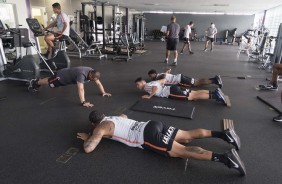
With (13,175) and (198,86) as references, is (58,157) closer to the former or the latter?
(13,175)

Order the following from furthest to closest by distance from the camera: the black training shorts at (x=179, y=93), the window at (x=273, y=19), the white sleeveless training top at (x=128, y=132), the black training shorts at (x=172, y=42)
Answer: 1. the window at (x=273, y=19)
2. the black training shorts at (x=172, y=42)
3. the black training shorts at (x=179, y=93)
4. the white sleeveless training top at (x=128, y=132)

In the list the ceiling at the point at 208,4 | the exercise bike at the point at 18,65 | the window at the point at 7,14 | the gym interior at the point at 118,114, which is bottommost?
the gym interior at the point at 118,114

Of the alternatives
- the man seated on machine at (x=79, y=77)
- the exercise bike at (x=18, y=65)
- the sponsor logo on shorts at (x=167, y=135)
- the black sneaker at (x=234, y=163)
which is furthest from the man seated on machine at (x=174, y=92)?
the exercise bike at (x=18, y=65)

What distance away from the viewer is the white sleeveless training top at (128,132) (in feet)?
6.22

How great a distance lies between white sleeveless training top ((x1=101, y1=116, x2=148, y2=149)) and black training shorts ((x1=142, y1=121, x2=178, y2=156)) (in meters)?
0.06

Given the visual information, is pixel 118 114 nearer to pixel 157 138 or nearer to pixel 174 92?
pixel 174 92

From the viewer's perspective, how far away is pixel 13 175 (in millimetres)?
1659

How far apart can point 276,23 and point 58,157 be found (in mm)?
13109

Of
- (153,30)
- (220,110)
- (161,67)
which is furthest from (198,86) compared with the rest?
(153,30)

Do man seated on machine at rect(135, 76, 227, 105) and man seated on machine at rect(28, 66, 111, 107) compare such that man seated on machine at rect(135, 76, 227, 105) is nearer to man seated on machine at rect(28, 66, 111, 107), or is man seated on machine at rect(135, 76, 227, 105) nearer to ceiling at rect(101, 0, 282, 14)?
man seated on machine at rect(28, 66, 111, 107)

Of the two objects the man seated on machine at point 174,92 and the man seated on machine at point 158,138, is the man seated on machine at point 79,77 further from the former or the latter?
the man seated on machine at point 158,138

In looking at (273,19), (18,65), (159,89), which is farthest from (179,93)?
(273,19)

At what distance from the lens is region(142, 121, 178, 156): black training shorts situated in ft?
5.80

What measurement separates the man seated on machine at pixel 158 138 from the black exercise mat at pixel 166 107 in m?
0.79
